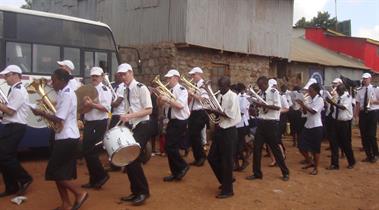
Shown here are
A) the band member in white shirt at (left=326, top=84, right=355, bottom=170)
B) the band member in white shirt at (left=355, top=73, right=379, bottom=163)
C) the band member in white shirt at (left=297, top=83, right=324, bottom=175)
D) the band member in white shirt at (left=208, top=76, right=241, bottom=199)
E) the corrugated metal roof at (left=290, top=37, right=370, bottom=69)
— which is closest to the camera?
the band member in white shirt at (left=208, top=76, right=241, bottom=199)

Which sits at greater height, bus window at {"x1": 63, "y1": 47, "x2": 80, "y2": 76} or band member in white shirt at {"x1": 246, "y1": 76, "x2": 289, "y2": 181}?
bus window at {"x1": 63, "y1": 47, "x2": 80, "y2": 76}

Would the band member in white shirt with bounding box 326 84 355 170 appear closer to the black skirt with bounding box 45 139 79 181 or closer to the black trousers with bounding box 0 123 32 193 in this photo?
the black skirt with bounding box 45 139 79 181

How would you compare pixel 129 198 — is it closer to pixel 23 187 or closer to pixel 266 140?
pixel 23 187

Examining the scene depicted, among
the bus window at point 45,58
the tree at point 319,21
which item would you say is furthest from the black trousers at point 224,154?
the tree at point 319,21

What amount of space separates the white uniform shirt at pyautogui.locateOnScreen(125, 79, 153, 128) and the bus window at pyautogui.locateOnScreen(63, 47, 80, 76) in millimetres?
4104

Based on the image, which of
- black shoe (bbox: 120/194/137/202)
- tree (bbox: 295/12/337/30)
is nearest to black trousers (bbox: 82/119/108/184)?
black shoe (bbox: 120/194/137/202)

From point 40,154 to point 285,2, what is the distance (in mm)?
11285

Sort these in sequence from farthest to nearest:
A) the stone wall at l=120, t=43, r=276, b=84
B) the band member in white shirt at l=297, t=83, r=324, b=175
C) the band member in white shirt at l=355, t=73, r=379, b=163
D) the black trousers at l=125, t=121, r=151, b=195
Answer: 1. the stone wall at l=120, t=43, r=276, b=84
2. the band member in white shirt at l=355, t=73, r=379, b=163
3. the band member in white shirt at l=297, t=83, r=324, b=175
4. the black trousers at l=125, t=121, r=151, b=195

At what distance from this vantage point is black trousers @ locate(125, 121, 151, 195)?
21.5 ft

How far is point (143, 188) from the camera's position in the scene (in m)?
6.67

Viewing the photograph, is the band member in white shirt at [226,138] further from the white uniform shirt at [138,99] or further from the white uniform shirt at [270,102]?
the white uniform shirt at [270,102]

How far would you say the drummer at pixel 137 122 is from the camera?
21.6 ft

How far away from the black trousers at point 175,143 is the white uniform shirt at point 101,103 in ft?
3.48

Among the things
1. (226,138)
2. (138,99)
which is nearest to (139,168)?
(138,99)
